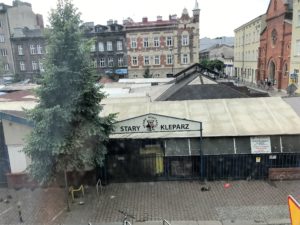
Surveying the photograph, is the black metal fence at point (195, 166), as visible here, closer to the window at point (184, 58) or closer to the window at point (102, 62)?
the window at point (184, 58)

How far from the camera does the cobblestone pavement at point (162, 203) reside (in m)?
9.93

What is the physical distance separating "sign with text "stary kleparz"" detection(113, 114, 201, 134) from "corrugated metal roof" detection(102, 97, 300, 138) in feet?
2.37

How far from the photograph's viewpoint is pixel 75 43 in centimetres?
1000

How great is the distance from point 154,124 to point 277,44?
1357 inches

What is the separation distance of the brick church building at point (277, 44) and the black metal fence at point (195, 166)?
28.2 m


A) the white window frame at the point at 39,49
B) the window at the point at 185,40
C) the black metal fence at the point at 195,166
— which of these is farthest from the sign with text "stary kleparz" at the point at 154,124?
the white window frame at the point at 39,49

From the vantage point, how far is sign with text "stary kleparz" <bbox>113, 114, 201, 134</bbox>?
12.0 metres

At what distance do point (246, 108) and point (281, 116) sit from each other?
1.71 metres

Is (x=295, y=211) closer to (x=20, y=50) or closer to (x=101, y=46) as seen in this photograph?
(x=101, y=46)

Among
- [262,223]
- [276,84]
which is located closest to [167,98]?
[262,223]

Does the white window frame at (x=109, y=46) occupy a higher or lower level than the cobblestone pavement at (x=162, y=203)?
higher

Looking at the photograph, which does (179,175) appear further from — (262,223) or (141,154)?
(262,223)

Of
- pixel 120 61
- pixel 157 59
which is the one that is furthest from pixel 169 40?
pixel 120 61

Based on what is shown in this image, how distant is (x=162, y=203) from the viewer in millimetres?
10805
